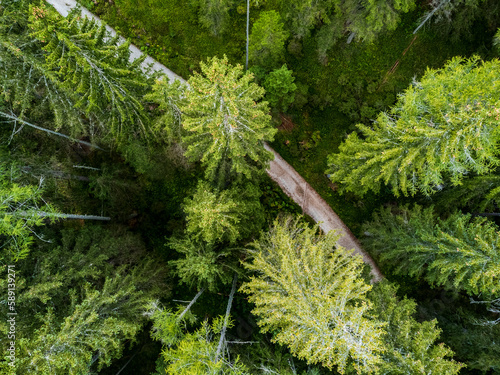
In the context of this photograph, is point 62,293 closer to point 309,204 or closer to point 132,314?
point 132,314

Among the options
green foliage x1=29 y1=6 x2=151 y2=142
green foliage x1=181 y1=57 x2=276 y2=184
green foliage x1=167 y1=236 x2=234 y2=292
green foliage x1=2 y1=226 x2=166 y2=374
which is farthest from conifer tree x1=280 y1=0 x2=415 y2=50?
green foliage x1=2 y1=226 x2=166 y2=374

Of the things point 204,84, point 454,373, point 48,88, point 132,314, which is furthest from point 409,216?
point 48,88

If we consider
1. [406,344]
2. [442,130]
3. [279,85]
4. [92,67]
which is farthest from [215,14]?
[406,344]

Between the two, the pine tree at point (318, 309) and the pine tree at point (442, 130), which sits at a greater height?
the pine tree at point (442, 130)

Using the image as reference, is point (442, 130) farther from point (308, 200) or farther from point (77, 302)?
point (77, 302)

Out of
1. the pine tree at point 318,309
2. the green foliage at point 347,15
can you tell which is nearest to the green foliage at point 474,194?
the pine tree at point 318,309

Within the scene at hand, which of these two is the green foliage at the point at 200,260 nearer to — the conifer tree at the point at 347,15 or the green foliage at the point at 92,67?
the green foliage at the point at 92,67
